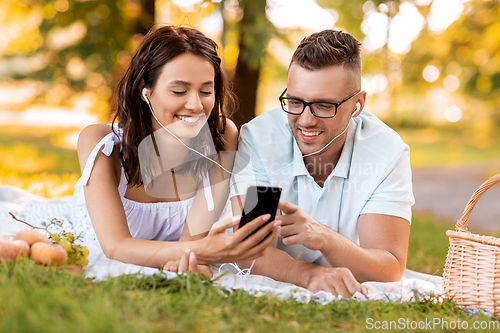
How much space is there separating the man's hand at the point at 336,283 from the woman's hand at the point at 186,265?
A: 634mm

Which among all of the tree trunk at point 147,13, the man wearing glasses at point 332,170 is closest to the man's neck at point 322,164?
the man wearing glasses at point 332,170

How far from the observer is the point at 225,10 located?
5445 millimetres

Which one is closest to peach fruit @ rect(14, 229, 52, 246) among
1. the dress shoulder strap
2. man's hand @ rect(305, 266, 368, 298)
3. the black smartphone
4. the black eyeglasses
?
the dress shoulder strap

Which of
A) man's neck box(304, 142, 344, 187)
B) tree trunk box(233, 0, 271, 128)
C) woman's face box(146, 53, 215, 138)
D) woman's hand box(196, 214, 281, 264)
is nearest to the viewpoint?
woman's hand box(196, 214, 281, 264)

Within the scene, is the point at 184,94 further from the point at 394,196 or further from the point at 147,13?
the point at 147,13

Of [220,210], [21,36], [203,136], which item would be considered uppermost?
Answer: [21,36]

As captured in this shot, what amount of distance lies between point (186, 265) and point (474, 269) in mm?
1627

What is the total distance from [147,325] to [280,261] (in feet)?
4.56

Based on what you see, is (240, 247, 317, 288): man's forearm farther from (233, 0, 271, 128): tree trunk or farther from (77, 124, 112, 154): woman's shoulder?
(233, 0, 271, 128): tree trunk

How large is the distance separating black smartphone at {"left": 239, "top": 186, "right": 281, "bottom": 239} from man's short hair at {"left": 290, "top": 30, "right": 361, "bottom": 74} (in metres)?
1.13

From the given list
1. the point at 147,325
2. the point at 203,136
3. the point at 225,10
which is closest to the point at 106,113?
the point at 203,136

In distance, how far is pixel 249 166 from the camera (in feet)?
10.8

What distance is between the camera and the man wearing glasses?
281cm

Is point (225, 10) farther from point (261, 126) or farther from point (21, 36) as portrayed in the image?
point (21, 36)
